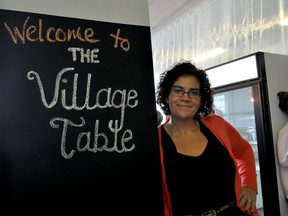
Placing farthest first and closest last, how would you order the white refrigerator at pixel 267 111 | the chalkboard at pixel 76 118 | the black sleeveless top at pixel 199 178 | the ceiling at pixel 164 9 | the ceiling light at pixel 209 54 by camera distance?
the ceiling at pixel 164 9 → the ceiling light at pixel 209 54 → the white refrigerator at pixel 267 111 → the black sleeveless top at pixel 199 178 → the chalkboard at pixel 76 118

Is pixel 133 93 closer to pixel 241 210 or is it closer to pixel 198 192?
pixel 198 192

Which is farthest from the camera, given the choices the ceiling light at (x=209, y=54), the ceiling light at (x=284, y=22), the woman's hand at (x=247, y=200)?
the ceiling light at (x=209, y=54)

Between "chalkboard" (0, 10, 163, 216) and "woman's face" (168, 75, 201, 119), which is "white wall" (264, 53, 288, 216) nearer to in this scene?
"woman's face" (168, 75, 201, 119)

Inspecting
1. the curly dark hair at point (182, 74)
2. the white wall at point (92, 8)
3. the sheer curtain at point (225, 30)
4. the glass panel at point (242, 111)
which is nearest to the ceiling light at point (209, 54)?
the sheer curtain at point (225, 30)

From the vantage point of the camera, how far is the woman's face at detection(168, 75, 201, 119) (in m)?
1.12

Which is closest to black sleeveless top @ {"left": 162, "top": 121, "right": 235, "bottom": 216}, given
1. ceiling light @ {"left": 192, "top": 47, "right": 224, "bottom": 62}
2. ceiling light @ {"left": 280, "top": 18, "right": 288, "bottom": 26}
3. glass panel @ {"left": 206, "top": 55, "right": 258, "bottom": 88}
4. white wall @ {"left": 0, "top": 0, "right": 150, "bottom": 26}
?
white wall @ {"left": 0, "top": 0, "right": 150, "bottom": 26}

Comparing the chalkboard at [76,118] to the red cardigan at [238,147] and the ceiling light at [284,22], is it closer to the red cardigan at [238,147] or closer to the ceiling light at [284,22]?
the red cardigan at [238,147]

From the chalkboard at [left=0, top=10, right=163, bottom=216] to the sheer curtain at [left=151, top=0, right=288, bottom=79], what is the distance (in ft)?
5.03

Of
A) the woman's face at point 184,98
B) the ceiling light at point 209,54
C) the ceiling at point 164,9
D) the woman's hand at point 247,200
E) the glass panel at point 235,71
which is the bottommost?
the woman's hand at point 247,200

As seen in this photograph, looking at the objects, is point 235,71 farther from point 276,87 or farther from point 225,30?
point 225,30

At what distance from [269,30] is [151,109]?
5.28 ft

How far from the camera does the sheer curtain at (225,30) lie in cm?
200

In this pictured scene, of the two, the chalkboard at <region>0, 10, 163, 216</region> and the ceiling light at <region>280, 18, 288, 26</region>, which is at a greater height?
the ceiling light at <region>280, 18, 288, 26</region>

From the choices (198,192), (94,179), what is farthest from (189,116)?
(94,179)
